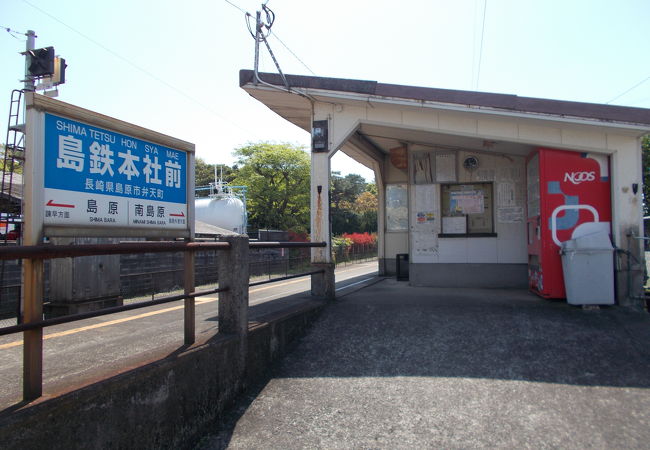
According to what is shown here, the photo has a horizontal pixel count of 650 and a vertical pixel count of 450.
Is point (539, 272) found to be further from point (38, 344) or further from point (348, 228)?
point (348, 228)

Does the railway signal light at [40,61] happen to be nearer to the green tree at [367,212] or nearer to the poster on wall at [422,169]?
the poster on wall at [422,169]

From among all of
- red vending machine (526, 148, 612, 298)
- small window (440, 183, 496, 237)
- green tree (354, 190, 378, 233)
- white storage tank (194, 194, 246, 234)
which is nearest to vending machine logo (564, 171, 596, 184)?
red vending machine (526, 148, 612, 298)

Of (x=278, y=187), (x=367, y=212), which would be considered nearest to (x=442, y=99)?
(x=278, y=187)

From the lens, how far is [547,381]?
3.98m

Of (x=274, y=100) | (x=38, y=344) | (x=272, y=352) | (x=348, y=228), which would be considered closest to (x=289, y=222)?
(x=348, y=228)

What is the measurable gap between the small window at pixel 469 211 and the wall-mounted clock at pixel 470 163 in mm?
332

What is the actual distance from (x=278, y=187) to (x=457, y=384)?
86.8 feet

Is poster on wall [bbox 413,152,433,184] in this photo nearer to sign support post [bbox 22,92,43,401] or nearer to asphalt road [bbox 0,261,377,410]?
asphalt road [bbox 0,261,377,410]

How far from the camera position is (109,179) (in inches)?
120

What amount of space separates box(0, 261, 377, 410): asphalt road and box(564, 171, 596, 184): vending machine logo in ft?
14.6

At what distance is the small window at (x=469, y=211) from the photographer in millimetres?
8242

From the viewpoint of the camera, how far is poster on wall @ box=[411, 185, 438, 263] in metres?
8.37

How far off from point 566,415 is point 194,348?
3.06 meters

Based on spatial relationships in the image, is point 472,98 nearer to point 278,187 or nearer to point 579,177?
point 579,177
